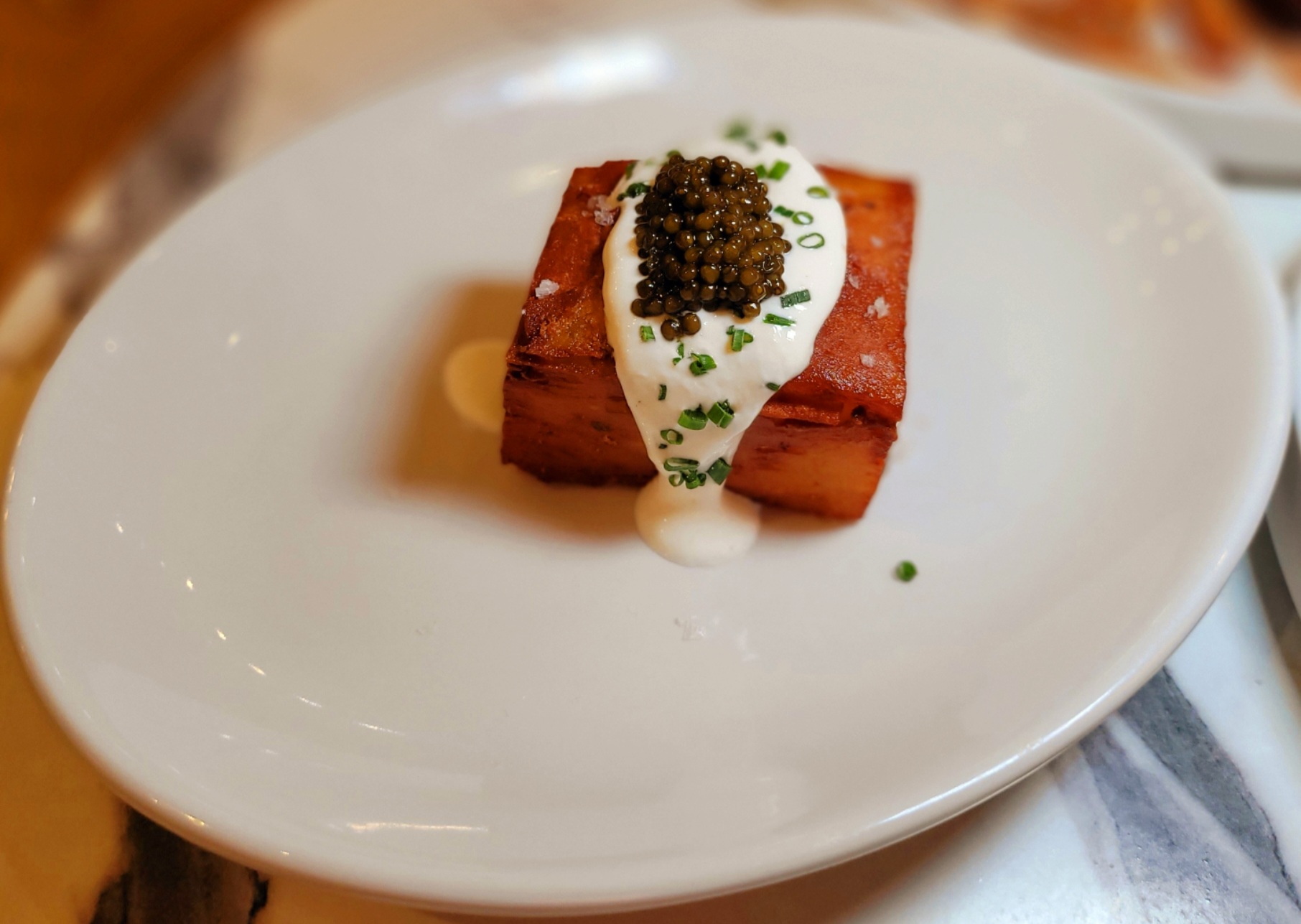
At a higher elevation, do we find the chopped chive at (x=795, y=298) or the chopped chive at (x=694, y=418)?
the chopped chive at (x=795, y=298)

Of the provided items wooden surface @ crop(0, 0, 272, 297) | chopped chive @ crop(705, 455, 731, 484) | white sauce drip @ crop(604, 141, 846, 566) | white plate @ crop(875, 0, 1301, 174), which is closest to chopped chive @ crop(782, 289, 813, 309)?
white sauce drip @ crop(604, 141, 846, 566)

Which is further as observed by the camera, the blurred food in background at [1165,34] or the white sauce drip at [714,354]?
the blurred food in background at [1165,34]

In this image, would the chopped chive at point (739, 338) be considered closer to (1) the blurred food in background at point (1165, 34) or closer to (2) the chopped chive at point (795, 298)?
(2) the chopped chive at point (795, 298)

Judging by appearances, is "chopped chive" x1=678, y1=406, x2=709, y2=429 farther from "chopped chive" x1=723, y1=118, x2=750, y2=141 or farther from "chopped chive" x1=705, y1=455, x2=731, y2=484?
"chopped chive" x1=723, y1=118, x2=750, y2=141

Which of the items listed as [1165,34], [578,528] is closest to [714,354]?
[578,528]

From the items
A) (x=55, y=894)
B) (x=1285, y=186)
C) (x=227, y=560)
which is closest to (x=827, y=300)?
(x=227, y=560)

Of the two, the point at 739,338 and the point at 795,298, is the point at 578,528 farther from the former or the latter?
the point at 795,298

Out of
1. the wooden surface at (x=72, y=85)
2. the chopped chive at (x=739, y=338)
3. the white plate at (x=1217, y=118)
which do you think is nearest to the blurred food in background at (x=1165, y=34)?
the white plate at (x=1217, y=118)
